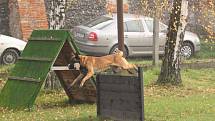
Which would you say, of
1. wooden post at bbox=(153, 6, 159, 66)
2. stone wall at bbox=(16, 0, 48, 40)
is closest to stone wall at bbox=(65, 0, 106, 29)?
stone wall at bbox=(16, 0, 48, 40)

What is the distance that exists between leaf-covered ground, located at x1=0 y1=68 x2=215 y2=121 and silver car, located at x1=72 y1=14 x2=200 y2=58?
4396 millimetres

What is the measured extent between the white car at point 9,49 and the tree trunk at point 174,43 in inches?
236

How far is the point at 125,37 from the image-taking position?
74.7 feet

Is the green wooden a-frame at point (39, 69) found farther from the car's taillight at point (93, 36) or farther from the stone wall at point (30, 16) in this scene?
the stone wall at point (30, 16)

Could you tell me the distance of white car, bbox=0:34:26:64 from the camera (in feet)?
67.2

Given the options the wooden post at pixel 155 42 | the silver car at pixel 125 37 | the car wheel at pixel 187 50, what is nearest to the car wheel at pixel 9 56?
the silver car at pixel 125 37

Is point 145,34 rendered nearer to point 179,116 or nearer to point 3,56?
point 3,56

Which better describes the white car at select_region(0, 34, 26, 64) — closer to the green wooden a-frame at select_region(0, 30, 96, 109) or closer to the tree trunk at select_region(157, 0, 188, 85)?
the tree trunk at select_region(157, 0, 188, 85)

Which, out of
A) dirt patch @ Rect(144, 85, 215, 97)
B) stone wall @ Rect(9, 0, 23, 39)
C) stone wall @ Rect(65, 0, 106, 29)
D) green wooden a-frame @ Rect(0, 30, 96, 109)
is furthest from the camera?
stone wall @ Rect(65, 0, 106, 29)

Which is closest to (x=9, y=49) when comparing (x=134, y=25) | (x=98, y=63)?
(x=134, y=25)

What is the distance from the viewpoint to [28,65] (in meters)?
12.8

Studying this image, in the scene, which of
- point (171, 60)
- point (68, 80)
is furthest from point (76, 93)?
point (171, 60)

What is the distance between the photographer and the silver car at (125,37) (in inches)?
873

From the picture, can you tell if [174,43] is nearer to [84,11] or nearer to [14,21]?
[14,21]
